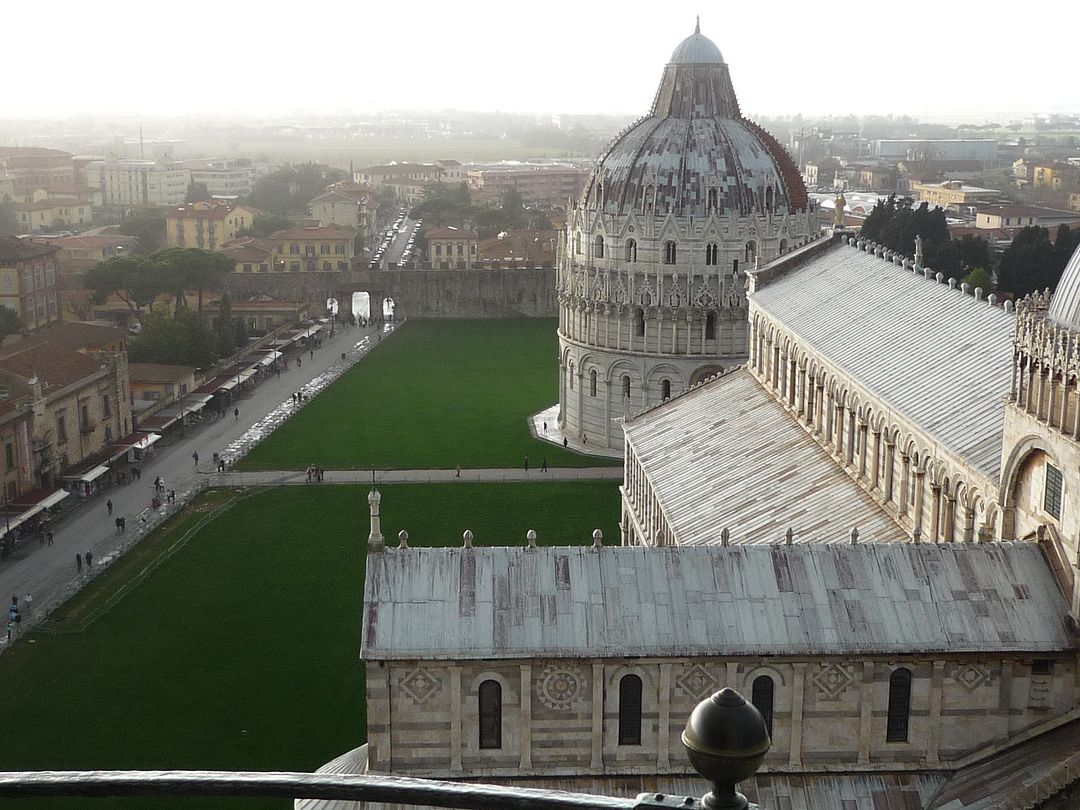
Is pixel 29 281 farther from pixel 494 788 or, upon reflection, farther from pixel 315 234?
Result: pixel 494 788

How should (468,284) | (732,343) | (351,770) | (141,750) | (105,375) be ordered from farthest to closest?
(468,284), (732,343), (105,375), (141,750), (351,770)

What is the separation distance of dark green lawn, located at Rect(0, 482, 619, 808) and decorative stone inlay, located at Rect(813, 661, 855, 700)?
15115 mm

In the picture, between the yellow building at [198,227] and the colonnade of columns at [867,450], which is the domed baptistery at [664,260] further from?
the yellow building at [198,227]

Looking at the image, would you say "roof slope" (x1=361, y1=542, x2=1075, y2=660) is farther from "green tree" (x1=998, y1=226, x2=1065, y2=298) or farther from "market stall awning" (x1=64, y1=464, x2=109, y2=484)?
"green tree" (x1=998, y1=226, x2=1065, y2=298)

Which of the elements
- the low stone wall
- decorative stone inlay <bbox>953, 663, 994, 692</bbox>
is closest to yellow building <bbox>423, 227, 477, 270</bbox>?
the low stone wall

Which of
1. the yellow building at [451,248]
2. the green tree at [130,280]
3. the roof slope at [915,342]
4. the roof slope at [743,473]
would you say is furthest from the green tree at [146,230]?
the roof slope at [915,342]

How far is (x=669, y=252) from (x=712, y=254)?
2.37 m

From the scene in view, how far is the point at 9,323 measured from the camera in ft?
292

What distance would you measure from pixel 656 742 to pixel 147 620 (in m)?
25.2

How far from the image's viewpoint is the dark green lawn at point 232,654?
33875 mm

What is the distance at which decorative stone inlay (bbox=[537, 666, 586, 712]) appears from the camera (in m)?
22.0

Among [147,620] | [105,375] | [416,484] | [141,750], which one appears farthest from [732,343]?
[141,750]

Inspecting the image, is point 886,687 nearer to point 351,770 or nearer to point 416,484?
point 351,770

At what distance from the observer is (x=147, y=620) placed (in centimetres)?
4294
